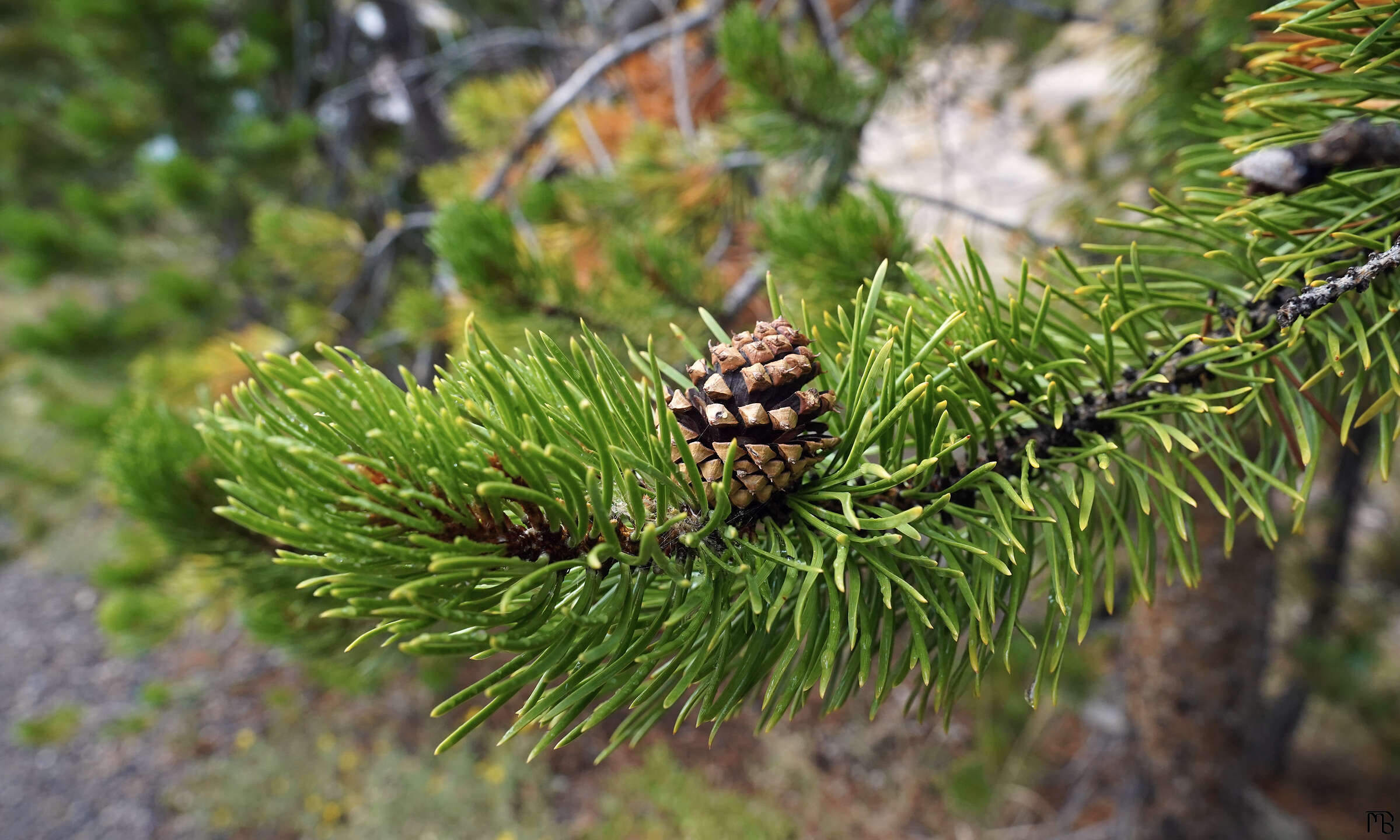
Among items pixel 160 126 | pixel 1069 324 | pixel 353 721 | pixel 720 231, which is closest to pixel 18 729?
pixel 353 721

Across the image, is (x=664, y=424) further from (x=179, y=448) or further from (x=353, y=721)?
(x=353, y=721)

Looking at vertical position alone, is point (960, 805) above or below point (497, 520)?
below

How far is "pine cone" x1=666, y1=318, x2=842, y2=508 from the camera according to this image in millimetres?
361

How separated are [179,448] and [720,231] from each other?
972mm

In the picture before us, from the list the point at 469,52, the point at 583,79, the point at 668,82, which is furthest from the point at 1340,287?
the point at 469,52

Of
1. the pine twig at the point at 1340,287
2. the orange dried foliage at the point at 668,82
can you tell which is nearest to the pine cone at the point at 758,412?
the pine twig at the point at 1340,287

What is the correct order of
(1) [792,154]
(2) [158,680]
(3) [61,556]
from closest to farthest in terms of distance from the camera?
1. (1) [792,154]
2. (2) [158,680]
3. (3) [61,556]

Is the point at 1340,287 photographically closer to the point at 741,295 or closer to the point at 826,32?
the point at 741,295

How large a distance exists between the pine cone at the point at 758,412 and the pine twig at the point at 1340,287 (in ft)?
0.76

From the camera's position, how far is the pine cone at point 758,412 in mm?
361

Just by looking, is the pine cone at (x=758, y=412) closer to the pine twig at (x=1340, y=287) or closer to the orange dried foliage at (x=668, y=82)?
the pine twig at (x=1340, y=287)

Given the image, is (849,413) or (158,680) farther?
(158,680)

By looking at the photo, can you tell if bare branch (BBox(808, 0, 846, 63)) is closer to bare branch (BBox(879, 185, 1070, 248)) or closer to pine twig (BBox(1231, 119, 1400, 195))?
bare branch (BBox(879, 185, 1070, 248))

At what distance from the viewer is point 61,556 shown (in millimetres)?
5016
